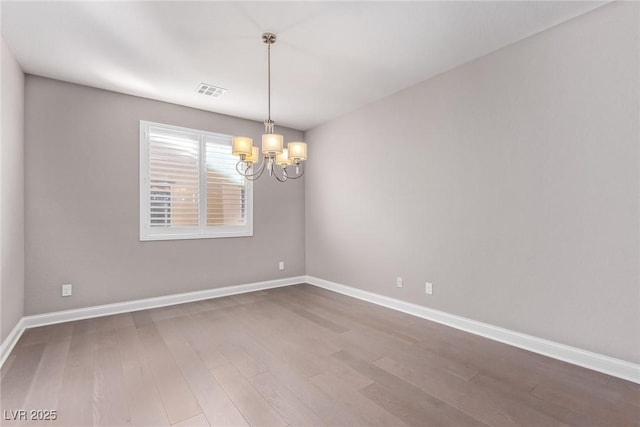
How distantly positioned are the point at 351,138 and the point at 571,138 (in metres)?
2.78

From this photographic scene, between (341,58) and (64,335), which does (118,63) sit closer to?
(341,58)

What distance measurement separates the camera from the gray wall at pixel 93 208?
3.43 meters

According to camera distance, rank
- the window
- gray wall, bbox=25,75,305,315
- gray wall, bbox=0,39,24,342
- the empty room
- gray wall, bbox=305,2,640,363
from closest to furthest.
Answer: the empty room, gray wall, bbox=305,2,640,363, gray wall, bbox=0,39,24,342, gray wall, bbox=25,75,305,315, the window

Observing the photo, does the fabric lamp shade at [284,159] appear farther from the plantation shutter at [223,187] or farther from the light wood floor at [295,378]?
the plantation shutter at [223,187]

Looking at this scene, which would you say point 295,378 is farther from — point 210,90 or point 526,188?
point 210,90

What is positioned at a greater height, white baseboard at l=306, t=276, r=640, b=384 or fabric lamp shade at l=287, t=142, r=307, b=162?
fabric lamp shade at l=287, t=142, r=307, b=162

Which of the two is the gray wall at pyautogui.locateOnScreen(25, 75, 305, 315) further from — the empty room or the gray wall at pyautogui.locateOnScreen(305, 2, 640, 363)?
the gray wall at pyautogui.locateOnScreen(305, 2, 640, 363)

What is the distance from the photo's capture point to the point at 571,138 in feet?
8.29

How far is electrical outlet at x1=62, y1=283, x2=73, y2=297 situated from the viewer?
354cm

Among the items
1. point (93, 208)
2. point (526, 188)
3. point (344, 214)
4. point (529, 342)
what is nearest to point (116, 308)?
point (93, 208)

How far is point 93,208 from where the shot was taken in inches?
147

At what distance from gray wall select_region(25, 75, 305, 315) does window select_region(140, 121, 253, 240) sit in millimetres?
117

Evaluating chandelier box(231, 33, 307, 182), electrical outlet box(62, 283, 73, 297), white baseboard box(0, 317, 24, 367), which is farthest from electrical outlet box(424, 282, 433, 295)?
electrical outlet box(62, 283, 73, 297)

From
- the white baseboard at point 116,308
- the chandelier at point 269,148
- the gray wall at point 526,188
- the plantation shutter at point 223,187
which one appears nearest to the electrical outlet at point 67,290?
the white baseboard at point 116,308
